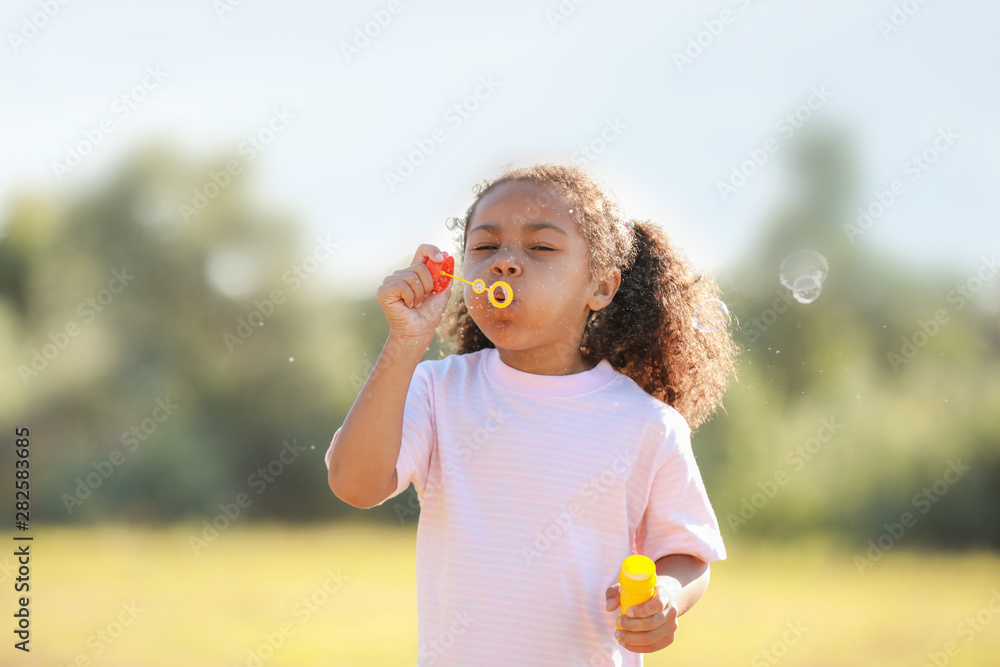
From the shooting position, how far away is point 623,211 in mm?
1827

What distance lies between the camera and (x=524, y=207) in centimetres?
161

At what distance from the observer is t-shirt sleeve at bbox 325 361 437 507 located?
1486 millimetres

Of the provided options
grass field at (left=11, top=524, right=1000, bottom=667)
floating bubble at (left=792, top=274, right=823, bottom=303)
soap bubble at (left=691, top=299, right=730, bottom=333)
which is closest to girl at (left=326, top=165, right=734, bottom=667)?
soap bubble at (left=691, top=299, right=730, bottom=333)

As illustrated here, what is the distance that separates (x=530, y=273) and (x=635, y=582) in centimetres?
54

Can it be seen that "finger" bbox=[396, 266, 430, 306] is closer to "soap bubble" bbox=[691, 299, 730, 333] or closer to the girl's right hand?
the girl's right hand

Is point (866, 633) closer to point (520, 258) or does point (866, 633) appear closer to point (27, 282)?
point (520, 258)

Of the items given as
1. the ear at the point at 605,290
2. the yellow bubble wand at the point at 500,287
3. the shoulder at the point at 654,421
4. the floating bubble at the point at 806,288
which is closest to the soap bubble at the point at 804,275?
the floating bubble at the point at 806,288

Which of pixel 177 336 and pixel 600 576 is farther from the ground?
pixel 600 576

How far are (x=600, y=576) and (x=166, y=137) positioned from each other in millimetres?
8737

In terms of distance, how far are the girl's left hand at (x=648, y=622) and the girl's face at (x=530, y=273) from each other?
443mm

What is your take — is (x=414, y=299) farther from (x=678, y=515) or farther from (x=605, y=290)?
(x=678, y=515)

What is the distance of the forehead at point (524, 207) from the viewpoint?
1612mm

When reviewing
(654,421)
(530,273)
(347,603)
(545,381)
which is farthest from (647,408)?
(347,603)

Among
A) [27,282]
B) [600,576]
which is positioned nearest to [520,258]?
[600,576]
